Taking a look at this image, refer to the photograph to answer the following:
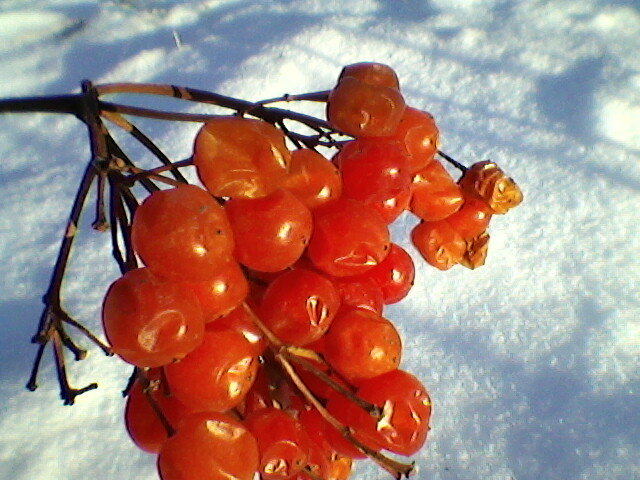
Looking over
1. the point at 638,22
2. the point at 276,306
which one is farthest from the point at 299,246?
the point at 638,22

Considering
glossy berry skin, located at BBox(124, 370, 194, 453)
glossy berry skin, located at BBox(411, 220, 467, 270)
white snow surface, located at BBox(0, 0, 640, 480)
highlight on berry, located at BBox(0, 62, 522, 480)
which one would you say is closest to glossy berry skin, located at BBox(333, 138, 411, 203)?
highlight on berry, located at BBox(0, 62, 522, 480)

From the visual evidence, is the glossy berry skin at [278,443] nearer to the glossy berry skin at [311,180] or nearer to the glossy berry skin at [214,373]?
the glossy berry skin at [214,373]

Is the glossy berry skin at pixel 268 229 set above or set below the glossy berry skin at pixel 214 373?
above

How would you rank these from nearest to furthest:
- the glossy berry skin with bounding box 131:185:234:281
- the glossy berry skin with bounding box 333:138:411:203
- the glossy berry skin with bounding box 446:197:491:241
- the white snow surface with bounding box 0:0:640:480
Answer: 1. the glossy berry skin with bounding box 131:185:234:281
2. the glossy berry skin with bounding box 333:138:411:203
3. the glossy berry skin with bounding box 446:197:491:241
4. the white snow surface with bounding box 0:0:640:480

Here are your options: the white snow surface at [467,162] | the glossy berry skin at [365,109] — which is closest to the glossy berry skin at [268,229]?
the glossy berry skin at [365,109]

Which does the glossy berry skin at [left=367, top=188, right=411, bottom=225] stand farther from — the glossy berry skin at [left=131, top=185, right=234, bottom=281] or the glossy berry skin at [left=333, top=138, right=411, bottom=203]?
the glossy berry skin at [left=131, top=185, right=234, bottom=281]

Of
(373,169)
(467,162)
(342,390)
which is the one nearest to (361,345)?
(342,390)
